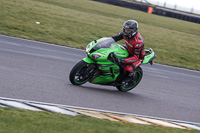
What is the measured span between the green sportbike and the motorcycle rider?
0.13m

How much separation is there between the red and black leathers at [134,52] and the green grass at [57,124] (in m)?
2.91

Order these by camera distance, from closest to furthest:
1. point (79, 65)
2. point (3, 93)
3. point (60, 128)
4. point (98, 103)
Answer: point (60, 128) < point (3, 93) < point (98, 103) < point (79, 65)

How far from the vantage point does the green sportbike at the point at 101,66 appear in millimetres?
8430

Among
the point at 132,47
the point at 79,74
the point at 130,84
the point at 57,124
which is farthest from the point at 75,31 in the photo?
the point at 57,124

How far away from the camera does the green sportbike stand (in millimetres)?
8430

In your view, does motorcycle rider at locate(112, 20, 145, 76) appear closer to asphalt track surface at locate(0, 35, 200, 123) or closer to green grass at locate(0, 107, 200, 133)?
asphalt track surface at locate(0, 35, 200, 123)

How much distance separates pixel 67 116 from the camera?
589 centimetres

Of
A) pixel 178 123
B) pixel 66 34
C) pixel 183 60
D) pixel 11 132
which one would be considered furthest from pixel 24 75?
pixel 183 60

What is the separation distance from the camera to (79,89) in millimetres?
8359

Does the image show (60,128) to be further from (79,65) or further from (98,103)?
(79,65)

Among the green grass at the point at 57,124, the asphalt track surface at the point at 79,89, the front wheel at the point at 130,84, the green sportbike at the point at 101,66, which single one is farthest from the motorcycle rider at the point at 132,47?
the green grass at the point at 57,124

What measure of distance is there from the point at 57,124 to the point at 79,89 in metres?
3.25

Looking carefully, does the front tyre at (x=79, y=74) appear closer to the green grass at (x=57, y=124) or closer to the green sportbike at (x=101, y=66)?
the green sportbike at (x=101, y=66)

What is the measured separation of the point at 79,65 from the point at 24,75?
4.69ft
